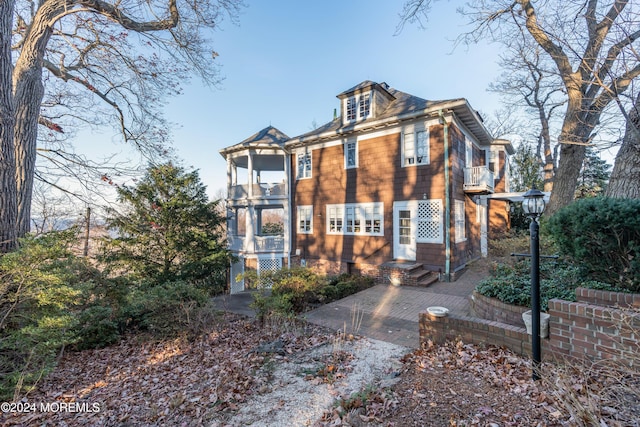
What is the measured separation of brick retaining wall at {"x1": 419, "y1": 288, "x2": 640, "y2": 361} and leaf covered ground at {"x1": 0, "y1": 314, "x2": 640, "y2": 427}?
0.23 m

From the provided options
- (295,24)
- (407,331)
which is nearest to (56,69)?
(295,24)

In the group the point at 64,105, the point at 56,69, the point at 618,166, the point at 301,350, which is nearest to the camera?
the point at 301,350

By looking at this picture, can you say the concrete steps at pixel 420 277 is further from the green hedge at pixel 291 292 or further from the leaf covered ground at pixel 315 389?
the leaf covered ground at pixel 315 389

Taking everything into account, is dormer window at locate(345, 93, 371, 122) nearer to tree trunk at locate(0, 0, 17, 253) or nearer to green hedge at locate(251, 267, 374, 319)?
green hedge at locate(251, 267, 374, 319)

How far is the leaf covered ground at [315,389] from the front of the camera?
2484 mm

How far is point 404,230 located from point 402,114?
14.2 feet

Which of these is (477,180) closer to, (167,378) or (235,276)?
(167,378)

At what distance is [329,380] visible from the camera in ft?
11.6

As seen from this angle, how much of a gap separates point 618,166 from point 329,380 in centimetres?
666

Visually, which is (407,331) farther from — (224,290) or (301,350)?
(224,290)

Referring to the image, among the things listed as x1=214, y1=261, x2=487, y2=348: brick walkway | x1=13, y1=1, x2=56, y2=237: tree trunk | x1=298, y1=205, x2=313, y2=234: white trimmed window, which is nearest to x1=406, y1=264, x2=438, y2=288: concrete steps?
x1=214, y1=261, x2=487, y2=348: brick walkway

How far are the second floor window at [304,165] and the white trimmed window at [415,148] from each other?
4.53 meters

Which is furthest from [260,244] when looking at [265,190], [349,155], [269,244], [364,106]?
[364,106]

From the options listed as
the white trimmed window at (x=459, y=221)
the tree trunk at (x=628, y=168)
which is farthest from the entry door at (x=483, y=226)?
the tree trunk at (x=628, y=168)
